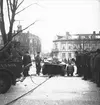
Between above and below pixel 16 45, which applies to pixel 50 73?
below

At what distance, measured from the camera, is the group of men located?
1128cm

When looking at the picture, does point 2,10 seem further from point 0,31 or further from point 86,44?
point 86,44

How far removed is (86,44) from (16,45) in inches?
3051

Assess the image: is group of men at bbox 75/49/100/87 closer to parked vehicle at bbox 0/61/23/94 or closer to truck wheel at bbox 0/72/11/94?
parked vehicle at bbox 0/61/23/94

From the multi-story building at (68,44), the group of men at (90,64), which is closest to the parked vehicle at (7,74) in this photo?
the group of men at (90,64)

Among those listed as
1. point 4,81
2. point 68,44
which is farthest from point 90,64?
point 68,44

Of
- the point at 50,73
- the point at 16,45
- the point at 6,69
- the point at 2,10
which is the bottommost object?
the point at 50,73

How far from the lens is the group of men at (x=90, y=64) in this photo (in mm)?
11280

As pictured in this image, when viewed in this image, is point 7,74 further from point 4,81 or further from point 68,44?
point 68,44

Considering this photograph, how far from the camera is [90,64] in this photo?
13.0 metres

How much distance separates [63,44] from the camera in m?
101

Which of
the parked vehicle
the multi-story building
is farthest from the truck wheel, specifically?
Answer: the multi-story building

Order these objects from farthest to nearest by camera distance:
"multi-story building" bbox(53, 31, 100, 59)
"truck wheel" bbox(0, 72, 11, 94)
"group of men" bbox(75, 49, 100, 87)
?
"multi-story building" bbox(53, 31, 100, 59), "group of men" bbox(75, 49, 100, 87), "truck wheel" bbox(0, 72, 11, 94)

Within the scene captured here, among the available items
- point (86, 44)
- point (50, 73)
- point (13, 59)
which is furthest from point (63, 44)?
point (13, 59)
